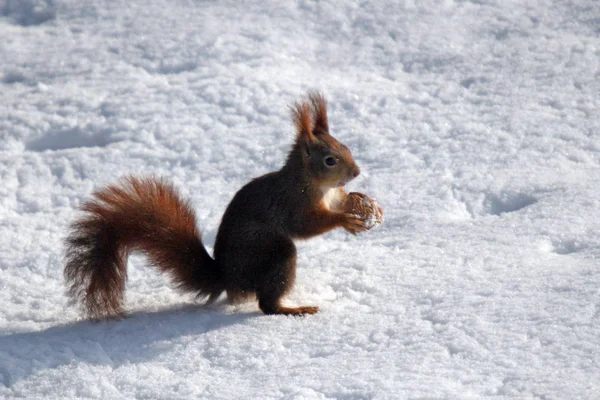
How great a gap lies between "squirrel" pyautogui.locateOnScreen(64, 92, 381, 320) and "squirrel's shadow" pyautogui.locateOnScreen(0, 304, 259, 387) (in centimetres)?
10

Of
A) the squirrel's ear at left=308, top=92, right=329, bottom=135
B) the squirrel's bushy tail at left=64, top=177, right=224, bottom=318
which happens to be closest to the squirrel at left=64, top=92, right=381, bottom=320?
the squirrel's bushy tail at left=64, top=177, right=224, bottom=318

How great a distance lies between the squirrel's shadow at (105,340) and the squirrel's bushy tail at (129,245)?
10cm

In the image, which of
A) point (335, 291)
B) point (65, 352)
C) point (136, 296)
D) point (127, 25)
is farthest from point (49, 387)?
point (127, 25)

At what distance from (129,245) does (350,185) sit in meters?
1.66

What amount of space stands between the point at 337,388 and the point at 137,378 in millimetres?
751

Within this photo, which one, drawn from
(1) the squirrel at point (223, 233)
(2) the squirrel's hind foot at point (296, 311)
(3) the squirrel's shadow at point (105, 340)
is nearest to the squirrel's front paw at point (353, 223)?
(1) the squirrel at point (223, 233)

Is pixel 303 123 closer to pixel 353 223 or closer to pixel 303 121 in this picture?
pixel 303 121

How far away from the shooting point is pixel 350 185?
4.93 m

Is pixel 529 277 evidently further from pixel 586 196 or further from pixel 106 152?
pixel 106 152

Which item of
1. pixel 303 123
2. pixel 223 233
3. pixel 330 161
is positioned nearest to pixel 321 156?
pixel 330 161

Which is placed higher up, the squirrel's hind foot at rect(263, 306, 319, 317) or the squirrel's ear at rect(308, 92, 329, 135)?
the squirrel's ear at rect(308, 92, 329, 135)

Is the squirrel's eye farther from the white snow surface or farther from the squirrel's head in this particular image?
the white snow surface

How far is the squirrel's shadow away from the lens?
3.24m

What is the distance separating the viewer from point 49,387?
10.1 feet
